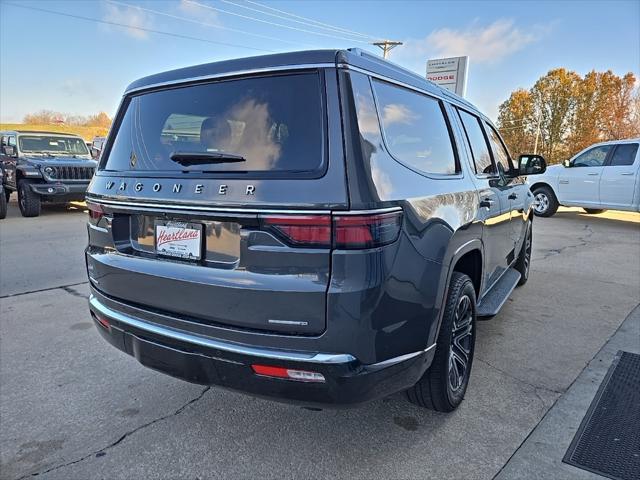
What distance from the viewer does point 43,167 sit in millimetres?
10414

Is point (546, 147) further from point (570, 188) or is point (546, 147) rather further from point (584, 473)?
point (584, 473)

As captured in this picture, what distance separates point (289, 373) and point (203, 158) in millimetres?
1059

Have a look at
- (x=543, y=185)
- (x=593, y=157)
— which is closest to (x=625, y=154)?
(x=593, y=157)

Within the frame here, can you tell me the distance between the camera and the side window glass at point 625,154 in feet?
34.4

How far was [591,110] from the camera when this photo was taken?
100 ft

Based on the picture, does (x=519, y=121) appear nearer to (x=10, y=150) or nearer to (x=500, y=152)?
(x=10, y=150)

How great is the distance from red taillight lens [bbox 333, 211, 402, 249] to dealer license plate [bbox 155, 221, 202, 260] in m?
0.69

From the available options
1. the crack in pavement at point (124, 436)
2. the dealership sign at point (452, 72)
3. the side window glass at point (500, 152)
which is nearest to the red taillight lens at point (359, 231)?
the crack in pavement at point (124, 436)

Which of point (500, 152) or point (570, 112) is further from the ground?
point (570, 112)

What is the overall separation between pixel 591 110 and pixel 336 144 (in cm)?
3555

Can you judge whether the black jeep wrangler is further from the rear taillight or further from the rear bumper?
the rear taillight

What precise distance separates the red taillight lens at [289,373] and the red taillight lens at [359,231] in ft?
1.80

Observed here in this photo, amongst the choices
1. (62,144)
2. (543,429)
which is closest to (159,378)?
(543,429)

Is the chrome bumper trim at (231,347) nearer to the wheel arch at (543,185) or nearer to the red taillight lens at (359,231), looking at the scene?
the red taillight lens at (359,231)
